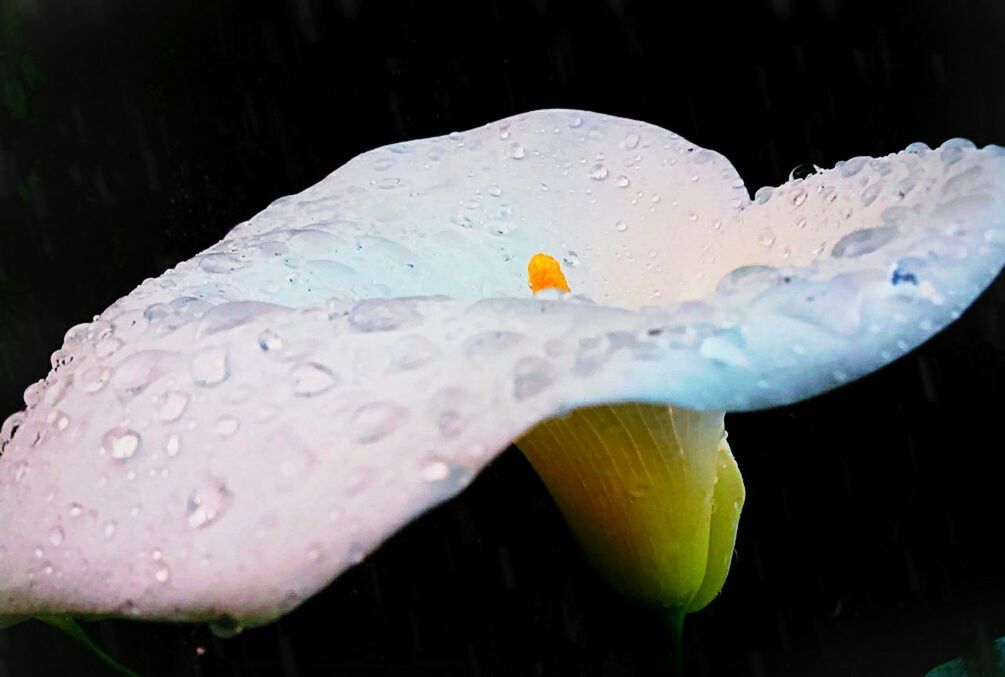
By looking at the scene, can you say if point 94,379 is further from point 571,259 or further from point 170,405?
point 571,259

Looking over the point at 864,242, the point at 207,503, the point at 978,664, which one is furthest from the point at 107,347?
the point at 978,664

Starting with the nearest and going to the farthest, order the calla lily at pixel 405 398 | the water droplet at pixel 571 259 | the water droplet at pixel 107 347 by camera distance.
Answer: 1. the calla lily at pixel 405 398
2. the water droplet at pixel 107 347
3. the water droplet at pixel 571 259

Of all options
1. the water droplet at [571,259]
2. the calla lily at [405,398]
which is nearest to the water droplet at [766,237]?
the calla lily at [405,398]

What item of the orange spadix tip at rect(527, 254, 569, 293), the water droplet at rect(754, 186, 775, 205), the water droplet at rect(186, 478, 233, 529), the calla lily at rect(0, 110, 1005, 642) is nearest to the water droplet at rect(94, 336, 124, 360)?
the calla lily at rect(0, 110, 1005, 642)

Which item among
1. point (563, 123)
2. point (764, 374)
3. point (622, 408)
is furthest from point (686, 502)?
point (563, 123)

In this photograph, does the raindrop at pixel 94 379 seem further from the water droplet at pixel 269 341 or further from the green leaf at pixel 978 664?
the green leaf at pixel 978 664

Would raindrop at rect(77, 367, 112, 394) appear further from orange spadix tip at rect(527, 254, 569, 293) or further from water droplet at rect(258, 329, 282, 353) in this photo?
orange spadix tip at rect(527, 254, 569, 293)

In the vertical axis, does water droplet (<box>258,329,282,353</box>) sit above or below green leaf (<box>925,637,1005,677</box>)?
above

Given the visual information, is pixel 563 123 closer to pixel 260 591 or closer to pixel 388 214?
pixel 388 214
